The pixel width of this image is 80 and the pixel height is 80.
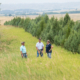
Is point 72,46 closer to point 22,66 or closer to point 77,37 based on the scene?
point 77,37

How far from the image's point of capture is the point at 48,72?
7.15 meters

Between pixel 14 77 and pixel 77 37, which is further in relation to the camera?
pixel 77 37

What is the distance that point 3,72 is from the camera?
24.9 feet

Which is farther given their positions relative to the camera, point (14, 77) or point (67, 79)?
point (14, 77)

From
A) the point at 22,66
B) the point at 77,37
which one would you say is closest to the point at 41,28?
the point at 77,37

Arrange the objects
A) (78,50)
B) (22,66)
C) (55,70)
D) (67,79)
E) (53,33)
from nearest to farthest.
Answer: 1. (67,79)
2. (55,70)
3. (22,66)
4. (78,50)
5. (53,33)

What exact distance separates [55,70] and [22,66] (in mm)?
1839

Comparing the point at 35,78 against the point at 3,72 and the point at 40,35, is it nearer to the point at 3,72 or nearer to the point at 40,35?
the point at 3,72

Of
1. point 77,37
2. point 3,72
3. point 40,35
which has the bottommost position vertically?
point 40,35

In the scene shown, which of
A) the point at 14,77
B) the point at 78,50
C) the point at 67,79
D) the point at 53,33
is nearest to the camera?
the point at 67,79

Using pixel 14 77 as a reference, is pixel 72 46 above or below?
below

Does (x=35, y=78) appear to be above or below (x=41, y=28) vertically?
above

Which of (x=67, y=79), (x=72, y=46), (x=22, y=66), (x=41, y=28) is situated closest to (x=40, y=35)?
(x=41, y=28)

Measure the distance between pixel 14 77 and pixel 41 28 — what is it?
3004 centimetres
